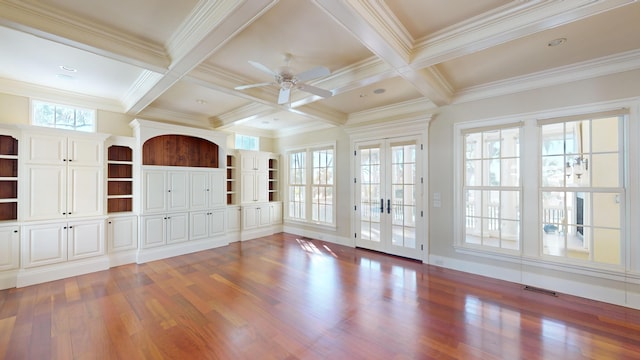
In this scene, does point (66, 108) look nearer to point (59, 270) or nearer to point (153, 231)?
point (153, 231)

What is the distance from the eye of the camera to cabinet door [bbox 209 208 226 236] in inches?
222

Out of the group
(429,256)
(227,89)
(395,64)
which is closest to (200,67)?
(227,89)

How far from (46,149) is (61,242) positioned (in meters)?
1.43

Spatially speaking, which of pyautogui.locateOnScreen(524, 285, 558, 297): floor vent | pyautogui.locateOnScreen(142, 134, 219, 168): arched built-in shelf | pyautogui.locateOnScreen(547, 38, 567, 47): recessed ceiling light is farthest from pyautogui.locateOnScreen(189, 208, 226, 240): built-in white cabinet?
pyautogui.locateOnScreen(547, 38, 567, 47): recessed ceiling light

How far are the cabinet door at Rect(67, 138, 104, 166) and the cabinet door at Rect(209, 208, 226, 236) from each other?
2.18 metres

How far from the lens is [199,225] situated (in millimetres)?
5449

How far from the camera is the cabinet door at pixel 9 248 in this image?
139 inches

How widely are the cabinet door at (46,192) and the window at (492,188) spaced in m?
6.45

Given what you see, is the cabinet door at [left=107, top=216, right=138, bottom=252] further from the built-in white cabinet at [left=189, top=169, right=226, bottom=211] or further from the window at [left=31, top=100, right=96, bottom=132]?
the window at [left=31, top=100, right=96, bottom=132]

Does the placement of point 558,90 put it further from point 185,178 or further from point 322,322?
point 185,178

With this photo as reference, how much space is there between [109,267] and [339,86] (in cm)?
485

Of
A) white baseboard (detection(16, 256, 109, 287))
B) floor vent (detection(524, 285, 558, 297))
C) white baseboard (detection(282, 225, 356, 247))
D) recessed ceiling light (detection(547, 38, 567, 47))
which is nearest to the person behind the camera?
recessed ceiling light (detection(547, 38, 567, 47))

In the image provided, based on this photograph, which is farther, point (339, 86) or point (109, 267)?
point (109, 267)

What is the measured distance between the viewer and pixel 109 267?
4375 millimetres
